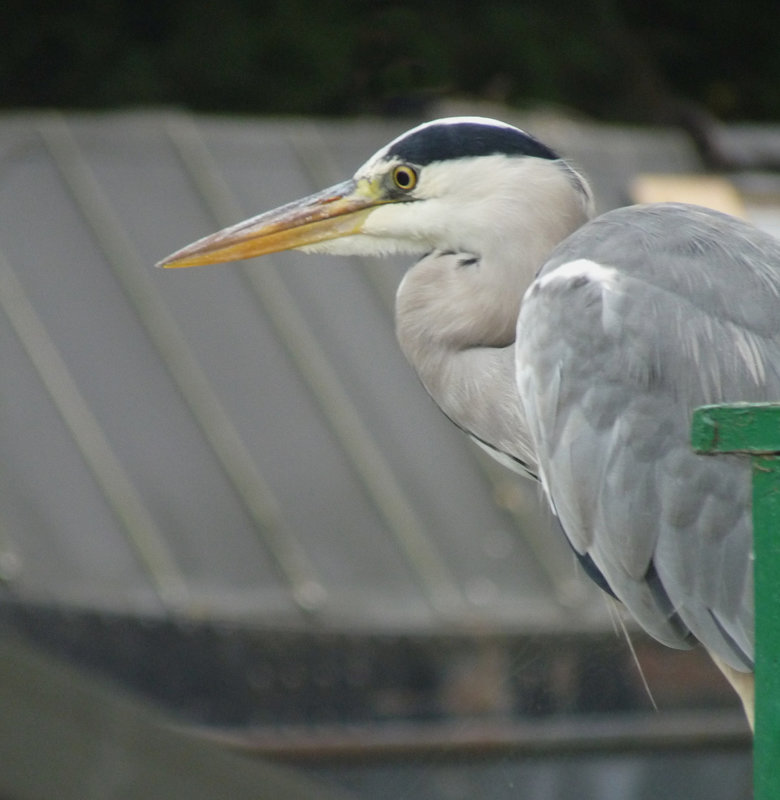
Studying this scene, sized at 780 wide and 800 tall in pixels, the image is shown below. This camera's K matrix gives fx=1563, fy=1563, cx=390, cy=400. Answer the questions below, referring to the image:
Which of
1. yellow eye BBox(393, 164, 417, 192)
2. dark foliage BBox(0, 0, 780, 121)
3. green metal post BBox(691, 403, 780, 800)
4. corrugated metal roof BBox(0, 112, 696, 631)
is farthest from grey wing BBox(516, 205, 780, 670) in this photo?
dark foliage BBox(0, 0, 780, 121)

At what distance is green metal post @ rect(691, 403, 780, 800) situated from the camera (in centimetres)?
100

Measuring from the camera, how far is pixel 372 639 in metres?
3.69

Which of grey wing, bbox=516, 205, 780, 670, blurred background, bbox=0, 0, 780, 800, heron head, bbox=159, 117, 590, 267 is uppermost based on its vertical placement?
heron head, bbox=159, 117, 590, 267

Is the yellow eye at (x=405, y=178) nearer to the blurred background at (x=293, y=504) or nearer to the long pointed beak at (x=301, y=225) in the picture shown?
the long pointed beak at (x=301, y=225)

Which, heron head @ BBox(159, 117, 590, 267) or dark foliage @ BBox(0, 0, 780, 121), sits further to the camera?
dark foliage @ BBox(0, 0, 780, 121)

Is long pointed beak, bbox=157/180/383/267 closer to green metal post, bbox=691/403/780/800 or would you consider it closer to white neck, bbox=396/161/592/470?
white neck, bbox=396/161/592/470

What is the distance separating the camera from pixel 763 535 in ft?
3.35

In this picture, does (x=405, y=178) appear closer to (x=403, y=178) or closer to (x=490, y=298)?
(x=403, y=178)

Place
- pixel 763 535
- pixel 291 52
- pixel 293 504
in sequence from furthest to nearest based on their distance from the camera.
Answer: pixel 291 52
pixel 293 504
pixel 763 535

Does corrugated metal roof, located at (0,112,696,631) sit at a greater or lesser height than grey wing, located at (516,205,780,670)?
lesser

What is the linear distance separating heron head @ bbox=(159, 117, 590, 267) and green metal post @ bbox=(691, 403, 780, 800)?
873mm

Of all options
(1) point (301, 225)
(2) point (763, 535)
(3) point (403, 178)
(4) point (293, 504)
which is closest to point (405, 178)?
(3) point (403, 178)

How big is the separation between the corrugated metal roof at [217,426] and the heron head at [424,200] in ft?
5.99

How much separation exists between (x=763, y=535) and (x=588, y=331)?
720 mm
